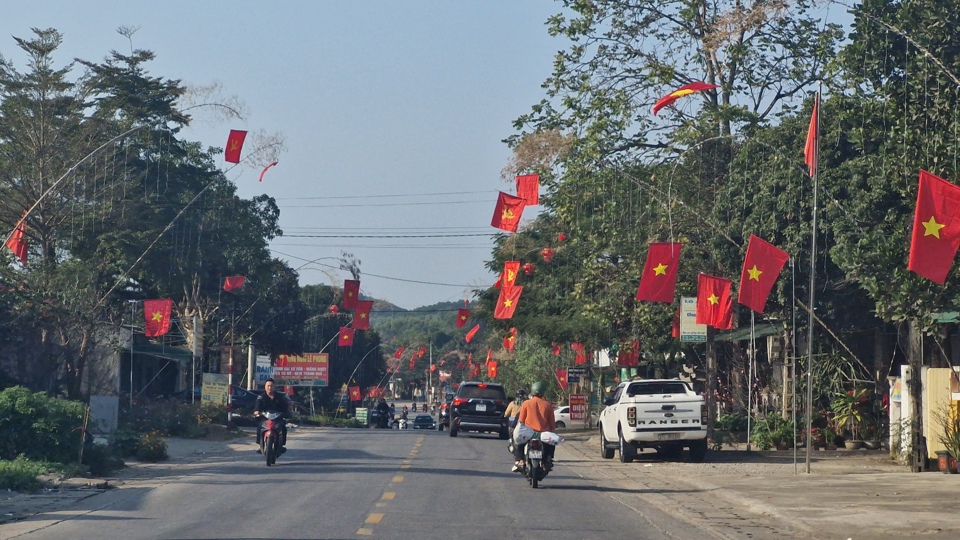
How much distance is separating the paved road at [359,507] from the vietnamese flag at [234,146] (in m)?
9.09

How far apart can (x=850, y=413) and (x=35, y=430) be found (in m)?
18.7

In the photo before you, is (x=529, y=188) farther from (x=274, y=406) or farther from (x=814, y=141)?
(x=274, y=406)

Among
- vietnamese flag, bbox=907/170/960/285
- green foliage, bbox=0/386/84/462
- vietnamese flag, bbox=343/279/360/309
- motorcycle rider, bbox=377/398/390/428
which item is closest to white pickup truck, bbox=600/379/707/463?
vietnamese flag, bbox=907/170/960/285

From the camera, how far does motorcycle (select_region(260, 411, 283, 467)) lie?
21688mm

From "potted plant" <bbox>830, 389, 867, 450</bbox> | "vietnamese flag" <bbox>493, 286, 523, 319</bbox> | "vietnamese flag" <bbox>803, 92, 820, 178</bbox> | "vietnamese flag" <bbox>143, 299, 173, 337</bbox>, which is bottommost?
"potted plant" <bbox>830, 389, 867, 450</bbox>

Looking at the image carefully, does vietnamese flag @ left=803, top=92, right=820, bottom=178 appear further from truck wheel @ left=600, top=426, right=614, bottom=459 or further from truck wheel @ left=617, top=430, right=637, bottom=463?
truck wheel @ left=600, top=426, right=614, bottom=459

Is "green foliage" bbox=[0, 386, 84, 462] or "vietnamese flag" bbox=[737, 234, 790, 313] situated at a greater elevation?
"vietnamese flag" bbox=[737, 234, 790, 313]

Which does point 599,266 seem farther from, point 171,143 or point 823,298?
point 171,143

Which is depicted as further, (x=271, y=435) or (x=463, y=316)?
(x=463, y=316)

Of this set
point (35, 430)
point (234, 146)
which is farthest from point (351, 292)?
point (35, 430)

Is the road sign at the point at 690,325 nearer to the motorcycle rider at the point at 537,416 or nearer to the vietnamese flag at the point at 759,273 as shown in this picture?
the vietnamese flag at the point at 759,273

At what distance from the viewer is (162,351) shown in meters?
57.4

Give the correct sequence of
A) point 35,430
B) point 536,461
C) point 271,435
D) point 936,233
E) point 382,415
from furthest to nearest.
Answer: point 382,415 → point 271,435 → point 35,430 → point 536,461 → point 936,233

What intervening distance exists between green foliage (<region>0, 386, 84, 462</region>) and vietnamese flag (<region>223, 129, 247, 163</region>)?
1025 cm
